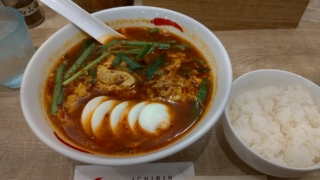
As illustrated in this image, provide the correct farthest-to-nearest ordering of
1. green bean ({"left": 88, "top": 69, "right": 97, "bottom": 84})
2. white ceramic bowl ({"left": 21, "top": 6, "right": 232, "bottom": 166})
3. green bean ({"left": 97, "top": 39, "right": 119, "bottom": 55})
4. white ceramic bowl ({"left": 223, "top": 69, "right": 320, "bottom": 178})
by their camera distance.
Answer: green bean ({"left": 97, "top": 39, "right": 119, "bottom": 55})
green bean ({"left": 88, "top": 69, "right": 97, "bottom": 84})
white ceramic bowl ({"left": 223, "top": 69, "right": 320, "bottom": 178})
white ceramic bowl ({"left": 21, "top": 6, "right": 232, "bottom": 166})

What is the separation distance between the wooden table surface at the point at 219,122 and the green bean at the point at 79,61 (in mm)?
332

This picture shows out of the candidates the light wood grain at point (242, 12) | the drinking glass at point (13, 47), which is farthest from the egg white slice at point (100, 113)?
the light wood grain at point (242, 12)

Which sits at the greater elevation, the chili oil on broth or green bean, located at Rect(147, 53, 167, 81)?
green bean, located at Rect(147, 53, 167, 81)

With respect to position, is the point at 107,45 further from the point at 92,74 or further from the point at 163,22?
the point at 163,22

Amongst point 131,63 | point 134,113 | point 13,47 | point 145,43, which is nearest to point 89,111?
point 134,113

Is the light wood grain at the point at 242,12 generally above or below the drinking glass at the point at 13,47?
above

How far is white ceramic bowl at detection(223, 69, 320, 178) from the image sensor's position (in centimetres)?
98

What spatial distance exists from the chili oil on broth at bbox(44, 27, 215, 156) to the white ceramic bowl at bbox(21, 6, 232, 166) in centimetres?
4

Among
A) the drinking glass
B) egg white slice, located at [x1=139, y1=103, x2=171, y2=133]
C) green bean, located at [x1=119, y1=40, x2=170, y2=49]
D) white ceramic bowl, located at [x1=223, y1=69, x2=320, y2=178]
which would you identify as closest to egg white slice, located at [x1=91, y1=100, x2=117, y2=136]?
egg white slice, located at [x1=139, y1=103, x2=171, y2=133]

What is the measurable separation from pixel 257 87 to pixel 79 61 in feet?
2.77

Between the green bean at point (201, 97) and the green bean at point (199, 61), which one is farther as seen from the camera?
the green bean at point (199, 61)

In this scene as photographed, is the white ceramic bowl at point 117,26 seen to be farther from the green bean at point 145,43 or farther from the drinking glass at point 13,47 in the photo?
the drinking glass at point 13,47

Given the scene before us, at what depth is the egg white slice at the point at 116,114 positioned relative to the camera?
40.9 inches

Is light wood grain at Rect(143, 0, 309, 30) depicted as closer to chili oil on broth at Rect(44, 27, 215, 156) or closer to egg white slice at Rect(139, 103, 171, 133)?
chili oil on broth at Rect(44, 27, 215, 156)
